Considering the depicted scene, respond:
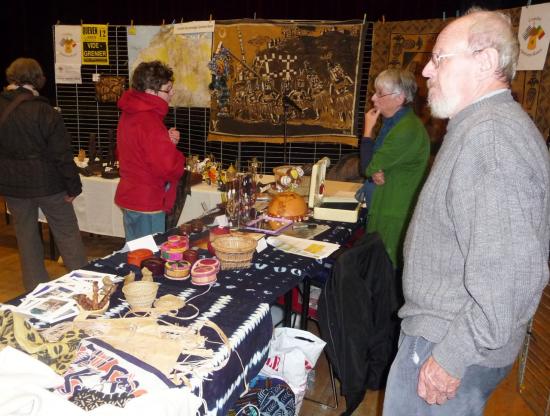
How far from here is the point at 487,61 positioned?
109 centimetres

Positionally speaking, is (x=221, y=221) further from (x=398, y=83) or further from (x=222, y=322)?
(x=398, y=83)

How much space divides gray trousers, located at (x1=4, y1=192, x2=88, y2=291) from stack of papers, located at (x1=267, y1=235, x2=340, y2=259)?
1.50m

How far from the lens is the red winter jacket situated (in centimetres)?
250

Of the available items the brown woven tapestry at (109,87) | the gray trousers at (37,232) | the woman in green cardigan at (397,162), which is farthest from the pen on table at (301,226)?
the brown woven tapestry at (109,87)

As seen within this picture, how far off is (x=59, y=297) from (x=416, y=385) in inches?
43.5

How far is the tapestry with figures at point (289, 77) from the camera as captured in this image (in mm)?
4000

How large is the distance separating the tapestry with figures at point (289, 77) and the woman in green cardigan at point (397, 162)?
1.47 metres

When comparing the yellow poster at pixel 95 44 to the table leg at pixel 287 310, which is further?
the yellow poster at pixel 95 44

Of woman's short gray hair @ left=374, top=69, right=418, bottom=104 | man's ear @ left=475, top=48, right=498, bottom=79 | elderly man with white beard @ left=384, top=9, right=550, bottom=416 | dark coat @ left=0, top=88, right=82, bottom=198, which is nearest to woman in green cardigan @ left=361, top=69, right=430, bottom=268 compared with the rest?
woman's short gray hair @ left=374, top=69, right=418, bottom=104

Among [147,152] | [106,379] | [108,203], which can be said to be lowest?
[108,203]

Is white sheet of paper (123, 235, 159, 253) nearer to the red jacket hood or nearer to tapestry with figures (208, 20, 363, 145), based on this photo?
the red jacket hood

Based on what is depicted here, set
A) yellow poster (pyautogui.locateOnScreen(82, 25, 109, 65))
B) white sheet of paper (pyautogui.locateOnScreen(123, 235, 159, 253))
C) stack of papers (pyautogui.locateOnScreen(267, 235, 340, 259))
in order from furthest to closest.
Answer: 1. yellow poster (pyautogui.locateOnScreen(82, 25, 109, 65))
2. stack of papers (pyautogui.locateOnScreen(267, 235, 340, 259))
3. white sheet of paper (pyautogui.locateOnScreen(123, 235, 159, 253))

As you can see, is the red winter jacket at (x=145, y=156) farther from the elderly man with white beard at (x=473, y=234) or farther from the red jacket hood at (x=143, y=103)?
the elderly man with white beard at (x=473, y=234)

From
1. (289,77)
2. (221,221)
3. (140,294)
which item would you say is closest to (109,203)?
(221,221)
